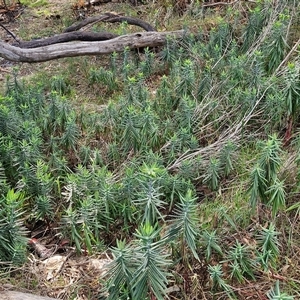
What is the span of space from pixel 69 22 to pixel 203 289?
554 cm

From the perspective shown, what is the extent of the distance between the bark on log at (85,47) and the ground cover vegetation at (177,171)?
0.37 m

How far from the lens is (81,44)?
5.15 meters

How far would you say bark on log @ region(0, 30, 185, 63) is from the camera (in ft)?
15.8

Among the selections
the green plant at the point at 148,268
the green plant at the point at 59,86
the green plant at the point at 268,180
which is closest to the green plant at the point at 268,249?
the green plant at the point at 268,180

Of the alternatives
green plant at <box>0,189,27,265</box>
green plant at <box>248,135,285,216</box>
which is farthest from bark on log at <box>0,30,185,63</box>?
green plant at <box>248,135,285,216</box>

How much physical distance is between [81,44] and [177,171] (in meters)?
2.68

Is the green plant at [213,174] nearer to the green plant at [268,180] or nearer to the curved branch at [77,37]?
the green plant at [268,180]

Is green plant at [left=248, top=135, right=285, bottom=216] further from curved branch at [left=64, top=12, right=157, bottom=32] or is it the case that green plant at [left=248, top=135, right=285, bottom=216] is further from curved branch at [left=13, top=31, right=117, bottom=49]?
curved branch at [left=64, top=12, right=157, bottom=32]

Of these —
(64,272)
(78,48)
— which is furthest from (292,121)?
(78,48)

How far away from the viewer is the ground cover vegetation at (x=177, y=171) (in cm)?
220

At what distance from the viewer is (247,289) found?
221 cm

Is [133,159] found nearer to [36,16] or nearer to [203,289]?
[203,289]

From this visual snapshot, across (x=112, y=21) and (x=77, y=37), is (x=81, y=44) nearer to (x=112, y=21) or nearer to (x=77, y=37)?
(x=77, y=37)

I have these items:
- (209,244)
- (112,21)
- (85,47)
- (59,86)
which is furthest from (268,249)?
(112,21)
